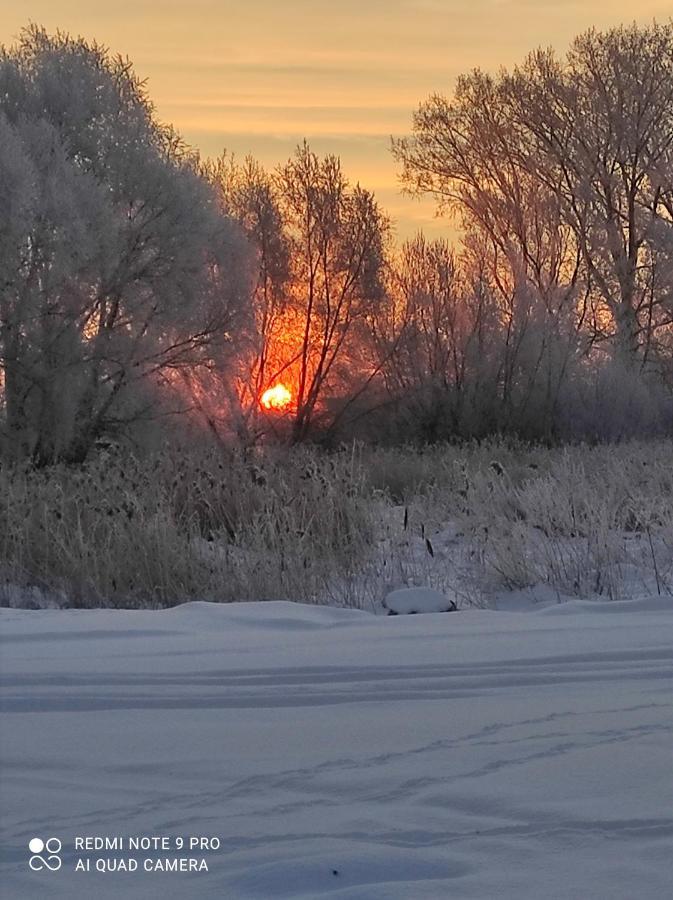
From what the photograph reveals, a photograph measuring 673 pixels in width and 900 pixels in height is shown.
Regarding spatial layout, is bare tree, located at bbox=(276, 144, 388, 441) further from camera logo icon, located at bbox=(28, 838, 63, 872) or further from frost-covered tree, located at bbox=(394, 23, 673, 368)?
camera logo icon, located at bbox=(28, 838, 63, 872)

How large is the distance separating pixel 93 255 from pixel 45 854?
1545 cm

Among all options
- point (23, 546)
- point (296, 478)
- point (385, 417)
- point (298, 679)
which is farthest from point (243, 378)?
point (298, 679)

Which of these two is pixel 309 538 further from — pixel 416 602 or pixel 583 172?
pixel 583 172

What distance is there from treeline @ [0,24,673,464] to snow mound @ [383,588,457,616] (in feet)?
40.5

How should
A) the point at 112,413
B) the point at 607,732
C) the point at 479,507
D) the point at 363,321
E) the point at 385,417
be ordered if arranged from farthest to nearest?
the point at 363,321, the point at 385,417, the point at 112,413, the point at 479,507, the point at 607,732

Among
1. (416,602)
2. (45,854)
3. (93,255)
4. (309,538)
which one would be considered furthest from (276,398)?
(45,854)

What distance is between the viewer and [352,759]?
2672mm

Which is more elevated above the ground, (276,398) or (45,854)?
(276,398)

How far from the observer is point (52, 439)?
1719 cm

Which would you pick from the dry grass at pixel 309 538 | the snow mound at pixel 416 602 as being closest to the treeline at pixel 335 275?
the dry grass at pixel 309 538

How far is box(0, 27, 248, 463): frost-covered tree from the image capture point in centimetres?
1666

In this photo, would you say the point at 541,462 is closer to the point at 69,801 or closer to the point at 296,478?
the point at 296,478

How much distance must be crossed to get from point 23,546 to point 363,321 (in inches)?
668

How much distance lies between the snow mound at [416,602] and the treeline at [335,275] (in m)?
12.4
